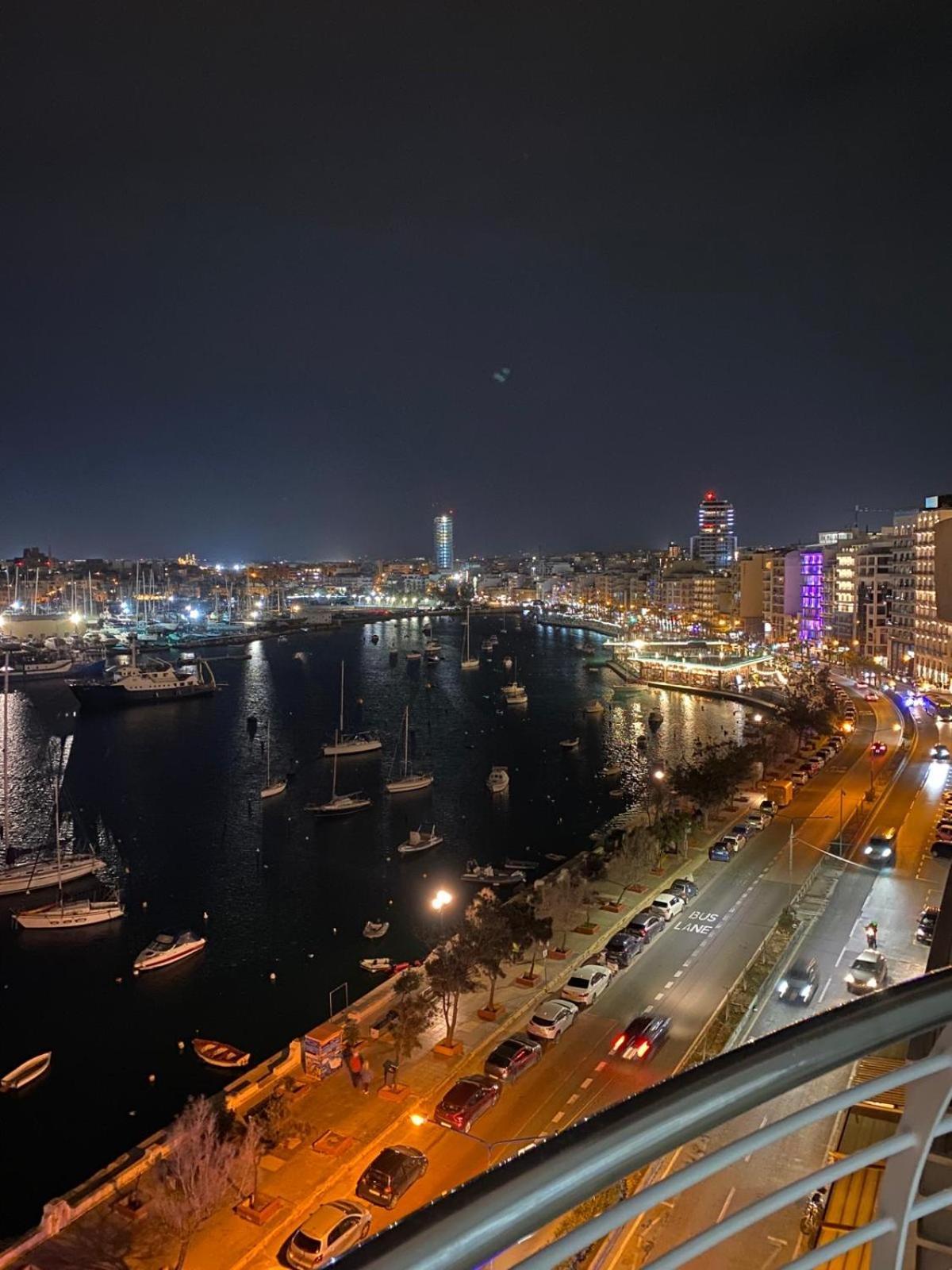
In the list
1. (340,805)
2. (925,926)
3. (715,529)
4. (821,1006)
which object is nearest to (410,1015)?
(821,1006)

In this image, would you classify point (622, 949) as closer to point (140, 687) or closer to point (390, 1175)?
point (390, 1175)

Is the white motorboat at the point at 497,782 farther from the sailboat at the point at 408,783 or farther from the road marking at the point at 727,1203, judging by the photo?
the road marking at the point at 727,1203

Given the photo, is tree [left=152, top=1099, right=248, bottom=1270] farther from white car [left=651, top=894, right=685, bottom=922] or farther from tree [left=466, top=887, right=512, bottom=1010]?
white car [left=651, top=894, right=685, bottom=922]

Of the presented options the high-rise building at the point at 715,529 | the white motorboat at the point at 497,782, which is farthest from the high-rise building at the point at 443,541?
the white motorboat at the point at 497,782

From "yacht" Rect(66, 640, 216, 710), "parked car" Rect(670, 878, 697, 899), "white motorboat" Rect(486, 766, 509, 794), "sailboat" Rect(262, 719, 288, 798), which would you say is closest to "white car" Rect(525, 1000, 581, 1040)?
"parked car" Rect(670, 878, 697, 899)

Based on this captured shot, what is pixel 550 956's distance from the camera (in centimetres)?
537

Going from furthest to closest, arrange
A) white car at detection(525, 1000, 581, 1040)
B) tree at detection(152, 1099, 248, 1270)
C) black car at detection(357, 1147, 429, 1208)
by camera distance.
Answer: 1. white car at detection(525, 1000, 581, 1040)
2. black car at detection(357, 1147, 429, 1208)
3. tree at detection(152, 1099, 248, 1270)

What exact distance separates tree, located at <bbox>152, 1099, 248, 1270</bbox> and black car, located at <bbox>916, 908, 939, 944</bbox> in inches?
153

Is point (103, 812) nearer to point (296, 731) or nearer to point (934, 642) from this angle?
point (296, 731)

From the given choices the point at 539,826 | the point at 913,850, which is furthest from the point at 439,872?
the point at 913,850

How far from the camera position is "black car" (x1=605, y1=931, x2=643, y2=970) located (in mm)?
5242

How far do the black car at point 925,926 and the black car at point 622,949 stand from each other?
161 centimetres

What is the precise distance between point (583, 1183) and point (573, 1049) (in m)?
4.33

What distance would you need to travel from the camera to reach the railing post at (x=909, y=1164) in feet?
1.46
